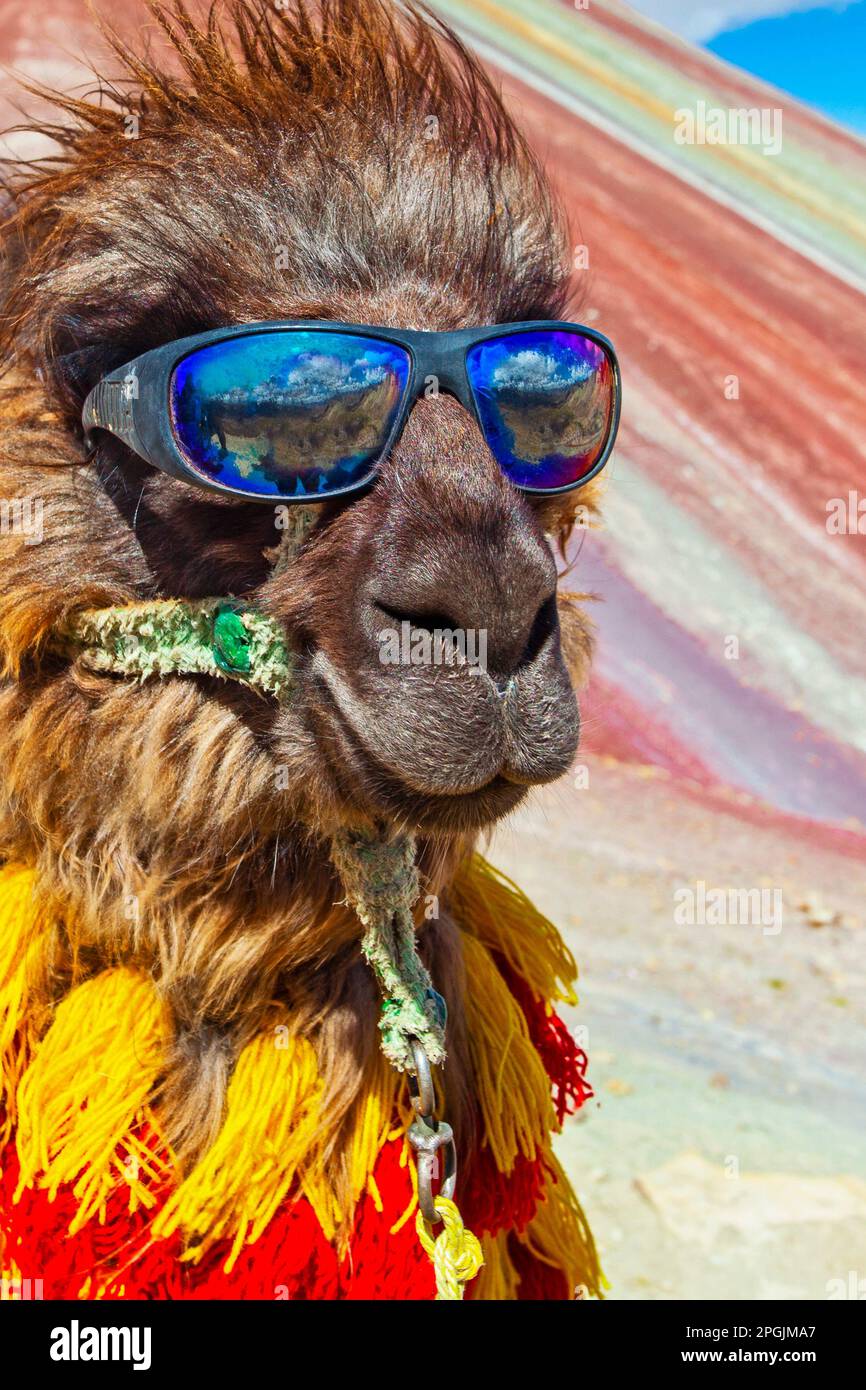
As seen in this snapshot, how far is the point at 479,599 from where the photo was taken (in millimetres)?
1350

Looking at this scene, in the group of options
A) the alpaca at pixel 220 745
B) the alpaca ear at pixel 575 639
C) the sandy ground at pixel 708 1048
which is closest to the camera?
the alpaca at pixel 220 745

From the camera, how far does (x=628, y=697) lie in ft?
19.3

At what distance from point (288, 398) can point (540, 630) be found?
1.24 feet

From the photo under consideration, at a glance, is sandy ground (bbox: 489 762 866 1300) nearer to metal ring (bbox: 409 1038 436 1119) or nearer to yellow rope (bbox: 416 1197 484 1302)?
metal ring (bbox: 409 1038 436 1119)

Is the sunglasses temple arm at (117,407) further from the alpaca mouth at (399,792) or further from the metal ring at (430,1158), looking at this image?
the metal ring at (430,1158)

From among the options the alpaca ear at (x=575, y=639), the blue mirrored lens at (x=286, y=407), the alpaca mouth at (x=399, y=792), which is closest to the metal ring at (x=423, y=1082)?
the alpaca mouth at (x=399, y=792)

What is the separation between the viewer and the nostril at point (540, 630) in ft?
4.62

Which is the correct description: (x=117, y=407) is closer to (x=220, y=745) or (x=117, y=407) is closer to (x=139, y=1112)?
(x=220, y=745)

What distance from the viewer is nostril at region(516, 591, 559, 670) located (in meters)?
1.41

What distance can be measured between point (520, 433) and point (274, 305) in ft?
1.08

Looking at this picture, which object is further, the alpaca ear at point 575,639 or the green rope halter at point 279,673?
the alpaca ear at point 575,639

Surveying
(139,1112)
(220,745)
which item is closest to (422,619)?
(220,745)

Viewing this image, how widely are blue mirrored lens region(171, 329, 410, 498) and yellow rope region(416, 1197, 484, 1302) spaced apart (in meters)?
0.85
